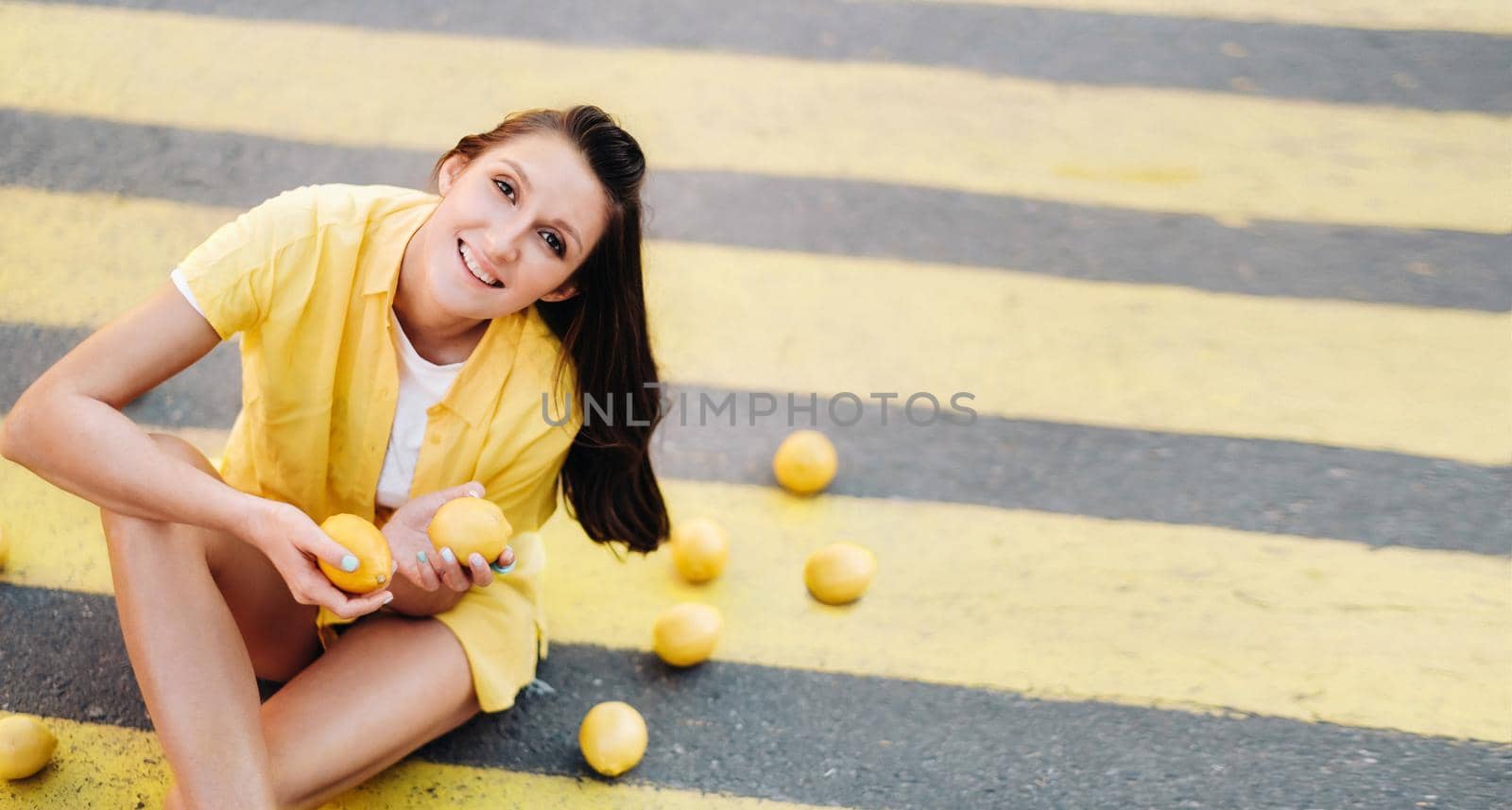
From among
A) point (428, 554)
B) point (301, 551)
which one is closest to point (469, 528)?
point (428, 554)

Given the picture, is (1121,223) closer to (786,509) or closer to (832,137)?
(832,137)

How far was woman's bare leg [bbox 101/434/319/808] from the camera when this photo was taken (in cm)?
210

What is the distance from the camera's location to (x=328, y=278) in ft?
7.21

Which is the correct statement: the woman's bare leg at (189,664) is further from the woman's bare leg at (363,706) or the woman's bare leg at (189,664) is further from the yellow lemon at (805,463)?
the yellow lemon at (805,463)

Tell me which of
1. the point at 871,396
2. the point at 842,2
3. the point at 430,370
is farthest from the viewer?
the point at 842,2

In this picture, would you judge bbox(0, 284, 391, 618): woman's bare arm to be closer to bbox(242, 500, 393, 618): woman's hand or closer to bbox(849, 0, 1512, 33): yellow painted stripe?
bbox(242, 500, 393, 618): woman's hand

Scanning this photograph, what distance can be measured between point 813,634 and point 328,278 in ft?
4.08

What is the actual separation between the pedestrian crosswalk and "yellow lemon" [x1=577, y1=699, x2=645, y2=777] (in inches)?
2.2

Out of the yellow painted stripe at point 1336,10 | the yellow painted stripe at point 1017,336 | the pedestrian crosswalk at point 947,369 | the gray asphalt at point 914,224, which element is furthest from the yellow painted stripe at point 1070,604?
the yellow painted stripe at point 1336,10

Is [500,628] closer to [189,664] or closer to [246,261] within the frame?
[189,664]

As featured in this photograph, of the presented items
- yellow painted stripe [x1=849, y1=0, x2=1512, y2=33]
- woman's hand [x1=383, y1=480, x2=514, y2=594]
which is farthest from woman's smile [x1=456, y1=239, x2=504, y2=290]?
yellow painted stripe [x1=849, y1=0, x2=1512, y2=33]

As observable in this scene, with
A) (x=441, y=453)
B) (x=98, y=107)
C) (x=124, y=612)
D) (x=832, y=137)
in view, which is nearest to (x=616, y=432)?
(x=441, y=453)

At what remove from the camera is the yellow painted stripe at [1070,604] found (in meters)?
2.75

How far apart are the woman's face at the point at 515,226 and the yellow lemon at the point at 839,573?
0.98 meters
